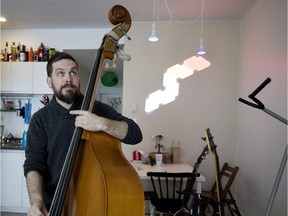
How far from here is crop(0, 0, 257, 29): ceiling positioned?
291 centimetres

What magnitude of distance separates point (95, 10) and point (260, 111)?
2376 millimetres

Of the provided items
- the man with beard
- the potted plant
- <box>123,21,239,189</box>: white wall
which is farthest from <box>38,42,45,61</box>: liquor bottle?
the man with beard

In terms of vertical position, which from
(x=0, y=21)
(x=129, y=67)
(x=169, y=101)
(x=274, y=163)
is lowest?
(x=274, y=163)

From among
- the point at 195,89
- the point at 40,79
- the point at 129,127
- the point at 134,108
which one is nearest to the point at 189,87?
the point at 195,89

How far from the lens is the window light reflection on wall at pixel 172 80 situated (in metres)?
3.45

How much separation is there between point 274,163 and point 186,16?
7.03 feet

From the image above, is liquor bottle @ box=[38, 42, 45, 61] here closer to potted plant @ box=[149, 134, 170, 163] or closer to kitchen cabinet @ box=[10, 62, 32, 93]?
kitchen cabinet @ box=[10, 62, 32, 93]

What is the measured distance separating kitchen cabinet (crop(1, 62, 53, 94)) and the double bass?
2963mm

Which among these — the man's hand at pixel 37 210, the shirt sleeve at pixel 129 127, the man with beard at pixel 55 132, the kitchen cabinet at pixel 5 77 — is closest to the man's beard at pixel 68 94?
the man with beard at pixel 55 132

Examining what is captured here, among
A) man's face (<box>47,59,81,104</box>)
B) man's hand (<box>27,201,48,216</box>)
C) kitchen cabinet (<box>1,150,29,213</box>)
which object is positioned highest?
man's face (<box>47,59,81,104</box>)

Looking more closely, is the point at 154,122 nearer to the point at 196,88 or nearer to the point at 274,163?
the point at 196,88

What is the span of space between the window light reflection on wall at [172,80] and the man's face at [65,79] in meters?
2.37

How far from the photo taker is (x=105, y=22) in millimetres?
3590

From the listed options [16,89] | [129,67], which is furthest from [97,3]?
[16,89]
